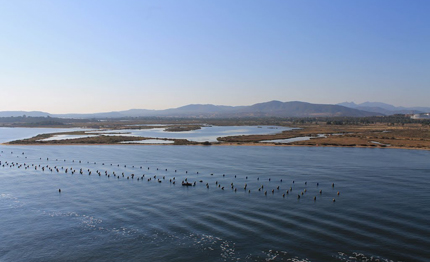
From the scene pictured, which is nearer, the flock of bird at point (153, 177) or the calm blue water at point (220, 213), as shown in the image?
the calm blue water at point (220, 213)

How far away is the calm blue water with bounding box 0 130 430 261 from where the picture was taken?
93.4ft

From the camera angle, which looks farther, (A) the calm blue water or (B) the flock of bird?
(B) the flock of bird

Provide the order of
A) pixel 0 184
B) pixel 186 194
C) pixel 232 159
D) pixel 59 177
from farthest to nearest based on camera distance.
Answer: pixel 232 159 < pixel 59 177 < pixel 0 184 < pixel 186 194

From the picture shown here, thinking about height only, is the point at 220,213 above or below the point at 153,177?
below

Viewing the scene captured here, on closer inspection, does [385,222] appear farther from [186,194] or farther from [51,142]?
[51,142]

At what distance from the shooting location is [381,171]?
5931 cm

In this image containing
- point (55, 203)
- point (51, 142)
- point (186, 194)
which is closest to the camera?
point (55, 203)

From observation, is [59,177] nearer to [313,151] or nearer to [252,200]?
[252,200]

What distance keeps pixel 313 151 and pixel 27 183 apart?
221ft

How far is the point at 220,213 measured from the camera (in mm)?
37594

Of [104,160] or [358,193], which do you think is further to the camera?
[104,160]

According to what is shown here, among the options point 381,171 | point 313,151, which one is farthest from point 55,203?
point 313,151

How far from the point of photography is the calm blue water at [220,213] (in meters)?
28.5

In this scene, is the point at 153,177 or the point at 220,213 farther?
the point at 153,177
